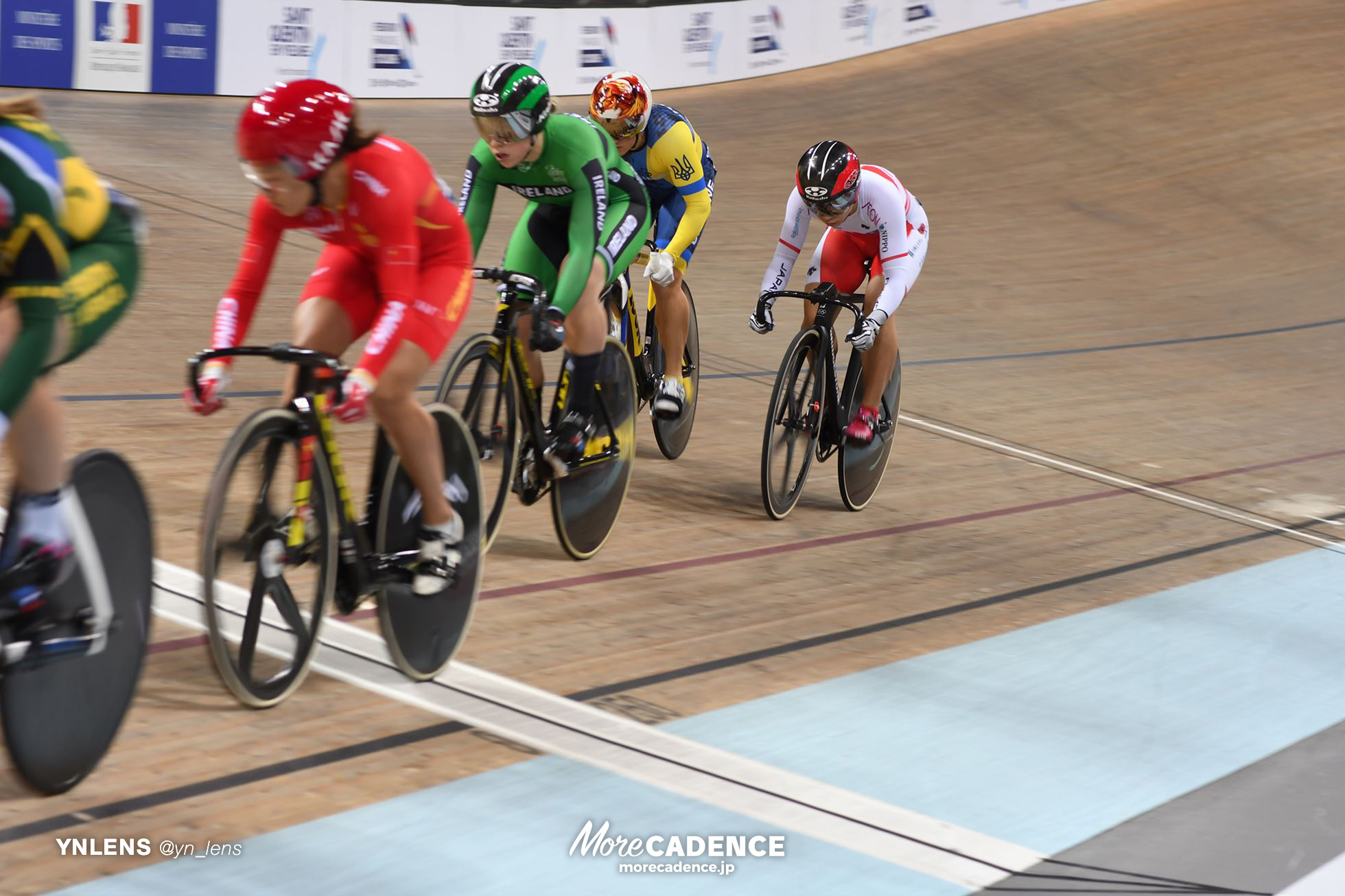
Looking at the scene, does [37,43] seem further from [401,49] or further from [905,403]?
[905,403]

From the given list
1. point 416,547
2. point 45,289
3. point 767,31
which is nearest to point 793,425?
point 416,547

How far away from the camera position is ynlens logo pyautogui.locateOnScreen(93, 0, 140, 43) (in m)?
11.9

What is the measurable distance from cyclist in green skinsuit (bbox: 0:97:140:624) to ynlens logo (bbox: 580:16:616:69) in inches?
500

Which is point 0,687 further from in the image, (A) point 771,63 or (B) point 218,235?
(A) point 771,63

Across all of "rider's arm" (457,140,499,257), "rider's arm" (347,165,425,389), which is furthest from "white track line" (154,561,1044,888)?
"rider's arm" (457,140,499,257)

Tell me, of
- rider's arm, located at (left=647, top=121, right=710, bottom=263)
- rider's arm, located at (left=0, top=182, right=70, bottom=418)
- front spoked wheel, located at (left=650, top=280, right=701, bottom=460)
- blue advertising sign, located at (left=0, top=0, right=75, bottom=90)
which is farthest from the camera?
blue advertising sign, located at (left=0, top=0, right=75, bottom=90)

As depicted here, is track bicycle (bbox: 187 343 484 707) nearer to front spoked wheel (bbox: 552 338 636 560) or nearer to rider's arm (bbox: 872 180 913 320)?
front spoked wheel (bbox: 552 338 636 560)

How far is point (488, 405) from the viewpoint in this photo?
3596 mm

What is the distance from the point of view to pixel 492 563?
392cm

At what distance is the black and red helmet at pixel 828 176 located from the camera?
4578 mm

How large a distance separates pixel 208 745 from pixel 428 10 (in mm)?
12143

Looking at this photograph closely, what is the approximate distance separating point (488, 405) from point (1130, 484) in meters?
3.45

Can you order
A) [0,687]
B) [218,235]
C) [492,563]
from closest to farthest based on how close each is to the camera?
[0,687] → [492,563] → [218,235]

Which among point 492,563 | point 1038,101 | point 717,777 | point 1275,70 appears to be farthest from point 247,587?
point 1275,70
